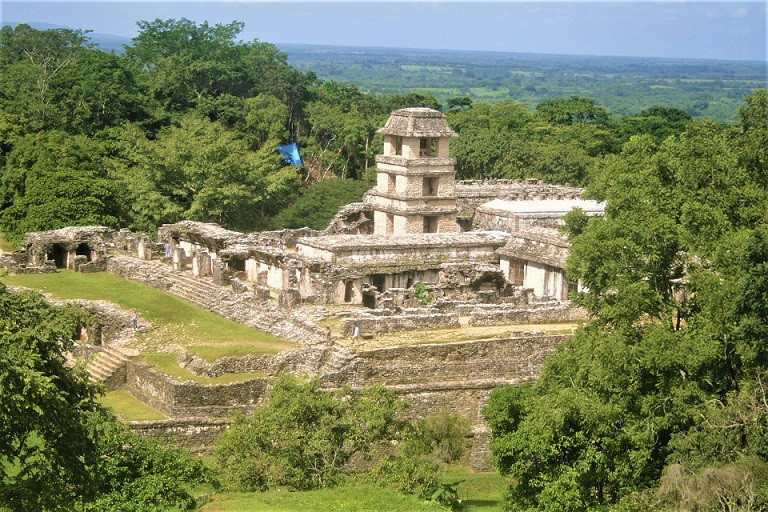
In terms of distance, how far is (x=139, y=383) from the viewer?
38000 mm

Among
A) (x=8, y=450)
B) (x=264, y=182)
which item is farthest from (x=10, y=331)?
(x=264, y=182)

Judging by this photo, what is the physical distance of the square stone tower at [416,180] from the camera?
5503 centimetres

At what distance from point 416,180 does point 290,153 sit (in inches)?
1166

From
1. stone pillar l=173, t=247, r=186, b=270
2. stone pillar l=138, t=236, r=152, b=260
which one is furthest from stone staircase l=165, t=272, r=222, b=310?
stone pillar l=138, t=236, r=152, b=260

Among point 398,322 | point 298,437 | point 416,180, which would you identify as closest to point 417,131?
point 416,180

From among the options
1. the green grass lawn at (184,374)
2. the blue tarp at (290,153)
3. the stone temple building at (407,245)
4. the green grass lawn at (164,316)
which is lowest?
the green grass lawn at (184,374)

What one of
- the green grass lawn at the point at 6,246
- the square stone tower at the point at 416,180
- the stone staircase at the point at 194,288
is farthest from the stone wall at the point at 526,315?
the green grass lawn at the point at 6,246

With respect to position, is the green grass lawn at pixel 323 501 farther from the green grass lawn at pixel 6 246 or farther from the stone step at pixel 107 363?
the green grass lawn at pixel 6 246

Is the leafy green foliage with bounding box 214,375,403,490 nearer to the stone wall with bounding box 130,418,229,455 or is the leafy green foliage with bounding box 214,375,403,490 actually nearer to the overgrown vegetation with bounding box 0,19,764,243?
the stone wall with bounding box 130,418,229,455

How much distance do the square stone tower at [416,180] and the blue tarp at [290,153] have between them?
88.9 feet

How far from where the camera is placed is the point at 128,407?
36.7 meters

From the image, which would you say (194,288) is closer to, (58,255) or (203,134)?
(58,255)

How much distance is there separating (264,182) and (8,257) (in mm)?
16470

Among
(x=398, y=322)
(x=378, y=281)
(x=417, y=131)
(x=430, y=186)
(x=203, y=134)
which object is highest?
(x=417, y=131)
